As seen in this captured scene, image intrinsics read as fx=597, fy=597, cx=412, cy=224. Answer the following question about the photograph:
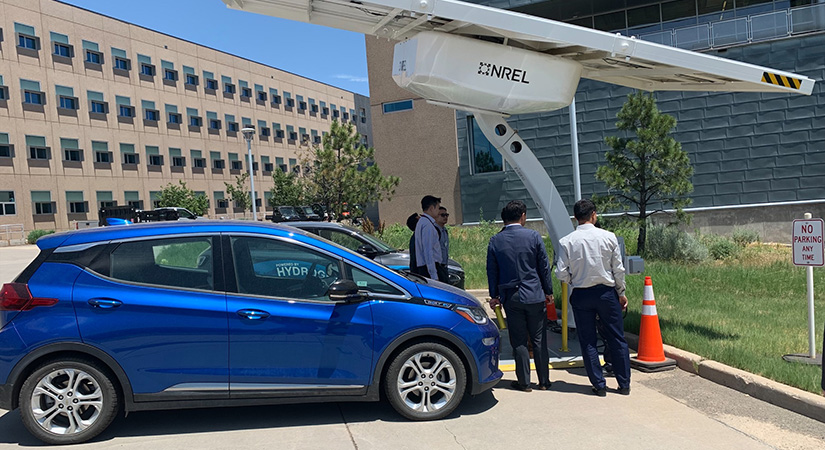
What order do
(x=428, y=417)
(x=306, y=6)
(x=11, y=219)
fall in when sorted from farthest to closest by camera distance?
(x=11, y=219) → (x=306, y=6) → (x=428, y=417)

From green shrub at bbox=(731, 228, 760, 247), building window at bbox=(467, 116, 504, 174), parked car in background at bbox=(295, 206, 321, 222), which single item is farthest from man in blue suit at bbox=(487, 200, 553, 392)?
parked car in background at bbox=(295, 206, 321, 222)

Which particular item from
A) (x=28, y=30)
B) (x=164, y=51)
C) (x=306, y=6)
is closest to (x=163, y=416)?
(x=306, y=6)

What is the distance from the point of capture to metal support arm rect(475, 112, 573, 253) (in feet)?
23.9

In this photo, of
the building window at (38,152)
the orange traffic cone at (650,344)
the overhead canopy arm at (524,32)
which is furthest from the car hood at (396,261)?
the building window at (38,152)

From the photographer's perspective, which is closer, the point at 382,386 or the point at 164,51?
the point at 382,386

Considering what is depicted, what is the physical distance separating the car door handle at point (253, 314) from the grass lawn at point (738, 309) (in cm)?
465

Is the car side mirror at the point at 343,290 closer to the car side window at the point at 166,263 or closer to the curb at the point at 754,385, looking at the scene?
the car side window at the point at 166,263

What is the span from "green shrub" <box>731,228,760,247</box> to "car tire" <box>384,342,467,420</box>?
15.7 m

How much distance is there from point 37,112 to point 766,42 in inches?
1719

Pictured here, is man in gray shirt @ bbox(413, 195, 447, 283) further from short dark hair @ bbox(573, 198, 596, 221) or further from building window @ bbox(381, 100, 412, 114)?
building window @ bbox(381, 100, 412, 114)

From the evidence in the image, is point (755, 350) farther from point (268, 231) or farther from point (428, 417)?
point (268, 231)

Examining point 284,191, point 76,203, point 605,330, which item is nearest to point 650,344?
point 605,330

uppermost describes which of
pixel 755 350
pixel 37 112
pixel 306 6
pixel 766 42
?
pixel 37 112

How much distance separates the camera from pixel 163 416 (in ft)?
17.2
